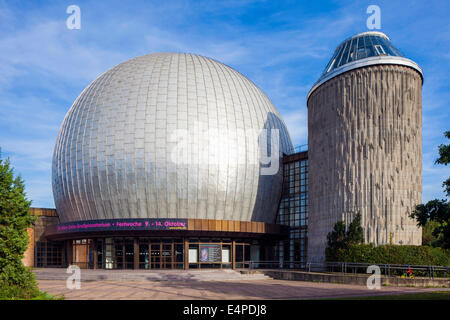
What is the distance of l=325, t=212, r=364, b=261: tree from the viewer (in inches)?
1234

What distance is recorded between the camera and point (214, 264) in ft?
138

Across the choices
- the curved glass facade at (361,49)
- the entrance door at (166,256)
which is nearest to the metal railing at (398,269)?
the entrance door at (166,256)

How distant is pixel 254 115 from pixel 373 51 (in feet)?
52.7

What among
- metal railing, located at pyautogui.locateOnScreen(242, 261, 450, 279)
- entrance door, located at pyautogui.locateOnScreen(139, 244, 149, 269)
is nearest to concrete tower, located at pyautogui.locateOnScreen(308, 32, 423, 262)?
metal railing, located at pyautogui.locateOnScreen(242, 261, 450, 279)

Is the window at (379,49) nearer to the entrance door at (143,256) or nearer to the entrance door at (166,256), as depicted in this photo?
the entrance door at (166,256)

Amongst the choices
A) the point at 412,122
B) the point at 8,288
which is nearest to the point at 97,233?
the point at 8,288

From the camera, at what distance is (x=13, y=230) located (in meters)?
18.1

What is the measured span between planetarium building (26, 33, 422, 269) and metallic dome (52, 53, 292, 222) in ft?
0.38

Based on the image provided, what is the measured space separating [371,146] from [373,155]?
73cm

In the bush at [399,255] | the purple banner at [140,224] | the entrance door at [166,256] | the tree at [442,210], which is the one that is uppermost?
the tree at [442,210]

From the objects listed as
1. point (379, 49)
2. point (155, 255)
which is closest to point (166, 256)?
point (155, 255)

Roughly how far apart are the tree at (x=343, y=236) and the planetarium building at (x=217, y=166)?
756 mm

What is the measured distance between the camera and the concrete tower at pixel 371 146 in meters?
31.5

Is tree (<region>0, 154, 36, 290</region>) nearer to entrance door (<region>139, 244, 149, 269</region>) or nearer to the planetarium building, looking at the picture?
the planetarium building
